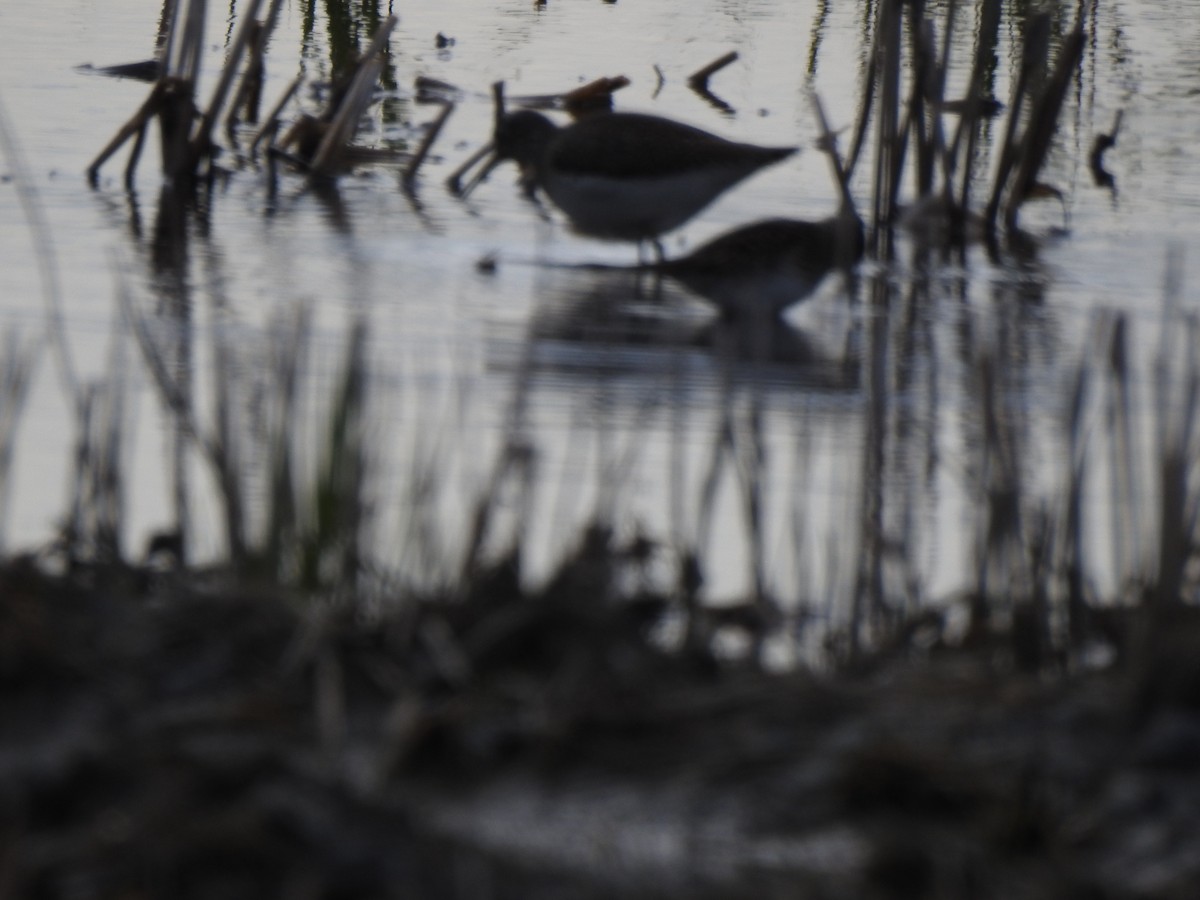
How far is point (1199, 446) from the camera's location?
12.3ft

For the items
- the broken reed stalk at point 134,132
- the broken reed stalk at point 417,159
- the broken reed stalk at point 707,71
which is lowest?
the broken reed stalk at point 707,71

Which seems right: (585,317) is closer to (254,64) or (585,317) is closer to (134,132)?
(134,132)

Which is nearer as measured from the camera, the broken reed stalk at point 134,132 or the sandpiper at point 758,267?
the sandpiper at point 758,267

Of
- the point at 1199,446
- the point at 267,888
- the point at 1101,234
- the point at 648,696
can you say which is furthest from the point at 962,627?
the point at 1101,234

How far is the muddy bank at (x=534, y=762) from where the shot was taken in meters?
2.44

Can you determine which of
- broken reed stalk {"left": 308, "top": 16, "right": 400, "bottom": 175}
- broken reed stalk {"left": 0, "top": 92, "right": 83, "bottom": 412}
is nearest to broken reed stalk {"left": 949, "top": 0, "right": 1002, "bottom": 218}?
broken reed stalk {"left": 308, "top": 16, "right": 400, "bottom": 175}

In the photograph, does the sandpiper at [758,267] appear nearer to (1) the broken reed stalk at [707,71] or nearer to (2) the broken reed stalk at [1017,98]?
(2) the broken reed stalk at [1017,98]

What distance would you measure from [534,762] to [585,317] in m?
3.50

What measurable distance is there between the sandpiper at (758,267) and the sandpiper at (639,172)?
72 centimetres

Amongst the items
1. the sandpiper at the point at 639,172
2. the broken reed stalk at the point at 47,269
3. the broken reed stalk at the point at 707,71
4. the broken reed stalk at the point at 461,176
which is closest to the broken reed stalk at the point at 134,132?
the broken reed stalk at the point at 47,269

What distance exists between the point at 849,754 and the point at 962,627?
2.81 feet

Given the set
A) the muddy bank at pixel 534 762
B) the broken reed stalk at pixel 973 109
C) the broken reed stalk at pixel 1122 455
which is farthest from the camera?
the broken reed stalk at pixel 973 109

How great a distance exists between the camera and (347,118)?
328 inches

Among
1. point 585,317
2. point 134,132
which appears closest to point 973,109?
point 585,317
